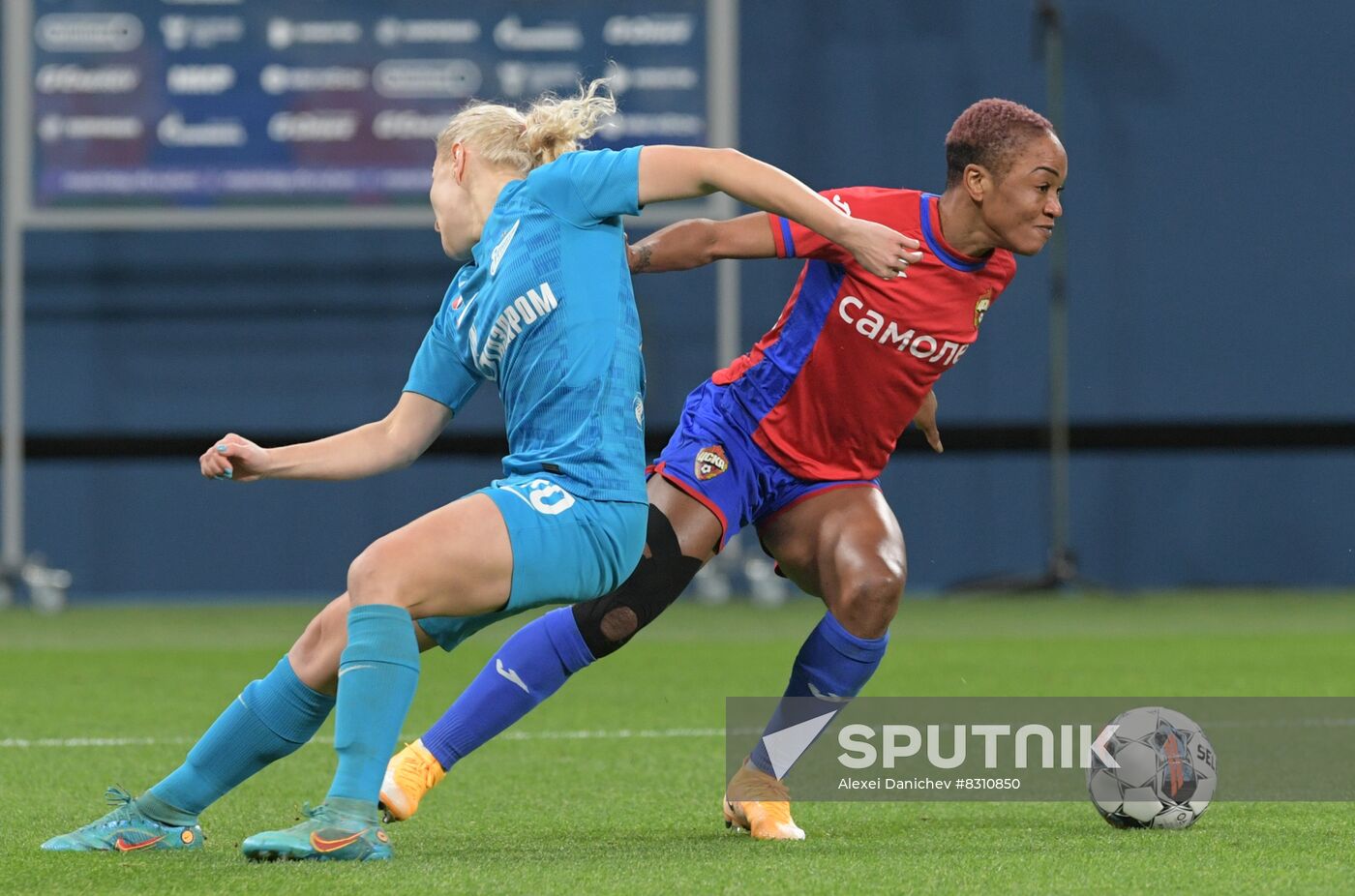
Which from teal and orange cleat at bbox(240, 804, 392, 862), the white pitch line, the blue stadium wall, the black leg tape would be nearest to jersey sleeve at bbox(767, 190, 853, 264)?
the black leg tape

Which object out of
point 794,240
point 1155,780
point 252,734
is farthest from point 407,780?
point 1155,780

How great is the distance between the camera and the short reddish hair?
12.0 feet

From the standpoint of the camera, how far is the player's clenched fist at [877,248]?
9.81ft

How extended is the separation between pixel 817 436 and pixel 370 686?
3.99 ft

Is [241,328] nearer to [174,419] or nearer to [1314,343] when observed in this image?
[174,419]

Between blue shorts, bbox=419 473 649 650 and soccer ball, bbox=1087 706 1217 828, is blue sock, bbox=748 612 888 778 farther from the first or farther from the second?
blue shorts, bbox=419 473 649 650

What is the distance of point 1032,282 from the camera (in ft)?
34.8

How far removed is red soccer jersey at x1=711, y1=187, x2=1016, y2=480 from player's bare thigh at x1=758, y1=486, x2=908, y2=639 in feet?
0.27

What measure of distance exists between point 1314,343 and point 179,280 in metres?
6.22

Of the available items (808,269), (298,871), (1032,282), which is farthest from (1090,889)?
(1032,282)

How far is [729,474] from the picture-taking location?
3762 mm

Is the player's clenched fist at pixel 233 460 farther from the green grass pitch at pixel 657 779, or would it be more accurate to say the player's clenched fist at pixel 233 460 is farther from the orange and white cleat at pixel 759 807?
the orange and white cleat at pixel 759 807

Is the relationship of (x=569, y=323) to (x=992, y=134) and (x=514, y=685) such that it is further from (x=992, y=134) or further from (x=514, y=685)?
(x=992, y=134)

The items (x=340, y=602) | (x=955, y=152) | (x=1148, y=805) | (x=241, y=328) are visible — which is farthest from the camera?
(x=241, y=328)
